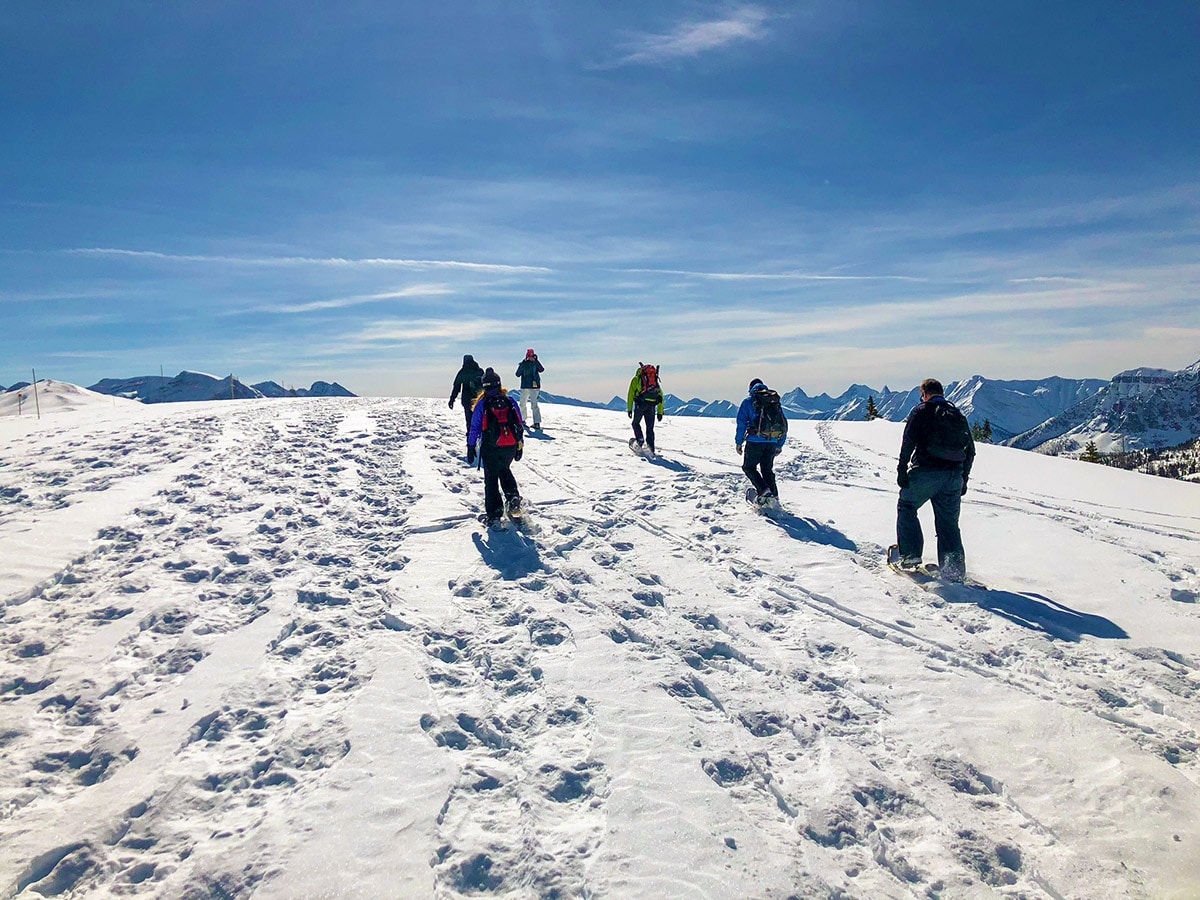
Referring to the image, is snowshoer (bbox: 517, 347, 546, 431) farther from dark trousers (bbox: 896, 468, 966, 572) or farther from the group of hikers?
dark trousers (bbox: 896, 468, 966, 572)

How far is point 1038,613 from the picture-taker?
6.84 m

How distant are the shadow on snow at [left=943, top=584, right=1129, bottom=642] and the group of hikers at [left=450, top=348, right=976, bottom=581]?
41 centimetres

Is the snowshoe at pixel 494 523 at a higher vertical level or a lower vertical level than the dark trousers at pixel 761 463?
lower

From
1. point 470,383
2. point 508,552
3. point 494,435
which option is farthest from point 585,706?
point 470,383

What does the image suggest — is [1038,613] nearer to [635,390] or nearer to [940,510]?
[940,510]

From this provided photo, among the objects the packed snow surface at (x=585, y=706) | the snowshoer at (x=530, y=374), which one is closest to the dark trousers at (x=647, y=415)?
the snowshoer at (x=530, y=374)

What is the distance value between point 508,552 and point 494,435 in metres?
1.99

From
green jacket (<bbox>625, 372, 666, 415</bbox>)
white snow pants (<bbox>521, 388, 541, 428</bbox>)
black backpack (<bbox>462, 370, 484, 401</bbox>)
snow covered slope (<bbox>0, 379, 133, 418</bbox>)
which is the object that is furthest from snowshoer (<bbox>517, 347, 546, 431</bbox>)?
snow covered slope (<bbox>0, 379, 133, 418</bbox>)

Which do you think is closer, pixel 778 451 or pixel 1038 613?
pixel 1038 613

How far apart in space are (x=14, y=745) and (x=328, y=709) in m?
2.30

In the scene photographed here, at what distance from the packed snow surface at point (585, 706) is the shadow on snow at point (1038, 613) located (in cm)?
5

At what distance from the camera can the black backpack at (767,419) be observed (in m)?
10.9

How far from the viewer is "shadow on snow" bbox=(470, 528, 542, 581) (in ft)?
27.9

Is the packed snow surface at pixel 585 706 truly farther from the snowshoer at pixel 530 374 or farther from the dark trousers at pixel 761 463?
the snowshoer at pixel 530 374
